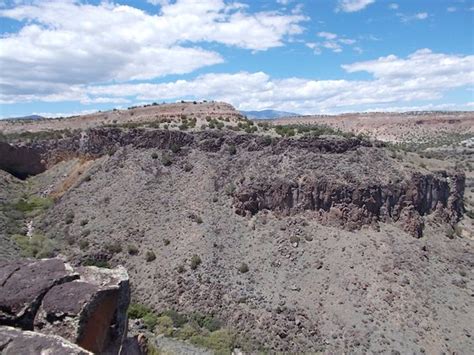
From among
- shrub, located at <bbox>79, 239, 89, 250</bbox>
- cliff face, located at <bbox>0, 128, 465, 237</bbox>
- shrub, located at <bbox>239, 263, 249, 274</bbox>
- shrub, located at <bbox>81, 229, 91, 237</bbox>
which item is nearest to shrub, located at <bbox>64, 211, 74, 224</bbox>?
shrub, located at <bbox>81, 229, 91, 237</bbox>

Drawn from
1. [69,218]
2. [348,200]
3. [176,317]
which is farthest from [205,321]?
[69,218]

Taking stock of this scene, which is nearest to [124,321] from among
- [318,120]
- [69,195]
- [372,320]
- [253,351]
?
[253,351]

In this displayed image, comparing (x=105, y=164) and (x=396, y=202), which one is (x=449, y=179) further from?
(x=105, y=164)

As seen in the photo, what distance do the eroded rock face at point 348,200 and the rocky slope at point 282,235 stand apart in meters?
0.08

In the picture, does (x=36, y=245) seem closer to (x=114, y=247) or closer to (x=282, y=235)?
(x=114, y=247)

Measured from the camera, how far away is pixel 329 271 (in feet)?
103

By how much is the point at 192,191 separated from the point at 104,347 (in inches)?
1075

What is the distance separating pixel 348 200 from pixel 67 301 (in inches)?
1062

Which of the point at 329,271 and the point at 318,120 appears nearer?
the point at 329,271

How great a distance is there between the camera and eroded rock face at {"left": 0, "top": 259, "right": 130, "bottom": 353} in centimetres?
1088

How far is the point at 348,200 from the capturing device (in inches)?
1396

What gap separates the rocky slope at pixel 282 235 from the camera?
2842 centimetres

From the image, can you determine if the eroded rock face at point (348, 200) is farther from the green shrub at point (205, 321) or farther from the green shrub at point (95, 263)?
the green shrub at point (95, 263)

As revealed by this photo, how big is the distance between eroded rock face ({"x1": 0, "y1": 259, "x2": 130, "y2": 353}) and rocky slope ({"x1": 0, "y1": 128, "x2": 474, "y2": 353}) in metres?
16.4
